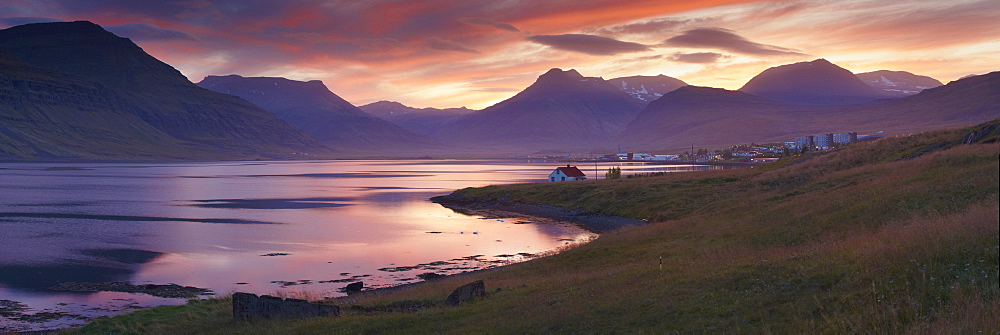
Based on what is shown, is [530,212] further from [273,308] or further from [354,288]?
[273,308]

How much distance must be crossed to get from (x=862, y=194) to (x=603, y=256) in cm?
1250

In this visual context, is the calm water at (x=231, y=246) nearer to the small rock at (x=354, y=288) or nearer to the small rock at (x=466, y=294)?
the small rock at (x=354, y=288)

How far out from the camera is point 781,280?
15961mm

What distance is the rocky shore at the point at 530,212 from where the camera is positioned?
223 ft

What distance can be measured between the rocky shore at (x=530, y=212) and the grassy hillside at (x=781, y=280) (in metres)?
28.9

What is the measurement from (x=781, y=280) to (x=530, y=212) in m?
69.4

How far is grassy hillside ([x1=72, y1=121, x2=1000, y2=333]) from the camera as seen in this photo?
1252 centimetres

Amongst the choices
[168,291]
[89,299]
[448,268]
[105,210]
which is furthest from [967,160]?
[105,210]

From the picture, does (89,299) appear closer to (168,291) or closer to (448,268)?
(168,291)

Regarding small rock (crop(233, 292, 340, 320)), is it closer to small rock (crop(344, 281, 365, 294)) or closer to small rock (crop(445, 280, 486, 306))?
small rock (crop(445, 280, 486, 306))

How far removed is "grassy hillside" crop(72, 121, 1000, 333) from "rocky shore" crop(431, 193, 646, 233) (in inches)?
1137

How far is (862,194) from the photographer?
30.7 metres

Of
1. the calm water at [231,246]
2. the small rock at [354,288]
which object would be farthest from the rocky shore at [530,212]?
the small rock at [354,288]

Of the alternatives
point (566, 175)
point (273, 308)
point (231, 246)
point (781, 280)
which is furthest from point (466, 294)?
point (566, 175)
